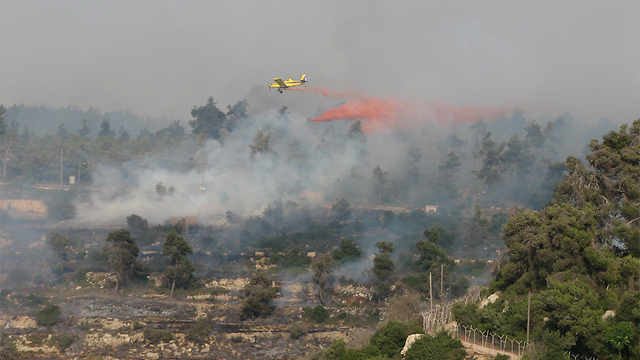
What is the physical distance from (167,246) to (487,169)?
62813 mm

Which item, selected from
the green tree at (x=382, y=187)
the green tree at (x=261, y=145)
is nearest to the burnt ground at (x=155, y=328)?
the green tree at (x=261, y=145)

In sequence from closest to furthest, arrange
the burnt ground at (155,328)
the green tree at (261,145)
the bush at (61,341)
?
the burnt ground at (155,328), the bush at (61,341), the green tree at (261,145)

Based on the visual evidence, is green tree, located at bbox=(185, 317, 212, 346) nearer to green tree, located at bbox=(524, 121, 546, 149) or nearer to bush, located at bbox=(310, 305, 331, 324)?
bush, located at bbox=(310, 305, 331, 324)

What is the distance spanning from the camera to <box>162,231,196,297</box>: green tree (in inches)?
2601

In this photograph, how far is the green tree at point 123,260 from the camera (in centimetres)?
6669

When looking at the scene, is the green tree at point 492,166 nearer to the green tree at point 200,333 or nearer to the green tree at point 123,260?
the green tree at point 123,260

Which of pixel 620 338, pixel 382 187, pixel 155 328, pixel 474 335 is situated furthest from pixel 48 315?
pixel 382 187

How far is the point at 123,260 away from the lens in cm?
6681

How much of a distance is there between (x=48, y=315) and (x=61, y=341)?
4931 mm

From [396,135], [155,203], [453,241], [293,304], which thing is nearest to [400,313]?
[293,304]

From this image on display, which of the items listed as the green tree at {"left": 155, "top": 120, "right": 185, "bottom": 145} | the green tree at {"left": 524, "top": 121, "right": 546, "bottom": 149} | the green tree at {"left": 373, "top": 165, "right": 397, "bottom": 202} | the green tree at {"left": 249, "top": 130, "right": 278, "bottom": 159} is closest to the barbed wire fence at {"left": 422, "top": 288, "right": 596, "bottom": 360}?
the green tree at {"left": 373, "top": 165, "right": 397, "bottom": 202}

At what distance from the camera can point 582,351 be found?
3228 cm

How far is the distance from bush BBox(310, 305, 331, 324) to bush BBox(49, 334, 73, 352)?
73.5 ft

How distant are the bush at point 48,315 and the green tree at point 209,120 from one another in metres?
75.4
